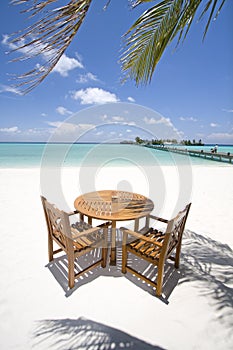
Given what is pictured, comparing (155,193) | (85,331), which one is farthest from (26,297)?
(155,193)

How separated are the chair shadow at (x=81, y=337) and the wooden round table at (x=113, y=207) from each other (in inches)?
32.1

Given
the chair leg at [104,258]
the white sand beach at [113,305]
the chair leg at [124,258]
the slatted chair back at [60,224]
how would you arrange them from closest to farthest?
the white sand beach at [113,305], the slatted chair back at [60,224], the chair leg at [124,258], the chair leg at [104,258]

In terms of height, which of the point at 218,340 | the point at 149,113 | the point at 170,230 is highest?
the point at 149,113

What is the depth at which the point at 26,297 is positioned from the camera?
72.7 inches

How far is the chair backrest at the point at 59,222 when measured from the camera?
1713 mm

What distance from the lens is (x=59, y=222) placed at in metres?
1.98

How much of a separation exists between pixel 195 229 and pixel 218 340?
2.07 metres

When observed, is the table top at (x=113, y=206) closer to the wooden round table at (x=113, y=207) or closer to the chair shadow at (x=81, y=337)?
the wooden round table at (x=113, y=207)

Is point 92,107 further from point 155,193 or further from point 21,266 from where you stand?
point 155,193

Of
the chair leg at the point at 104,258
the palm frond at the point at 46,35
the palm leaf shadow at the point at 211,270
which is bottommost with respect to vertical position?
the palm leaf shadow at the point at 211,270

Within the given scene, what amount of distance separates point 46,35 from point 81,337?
2397 mm

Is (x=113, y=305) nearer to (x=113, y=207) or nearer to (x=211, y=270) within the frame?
(x=113, y=207)

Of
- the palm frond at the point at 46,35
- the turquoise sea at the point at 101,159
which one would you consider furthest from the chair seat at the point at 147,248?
the turquoise sea at the point at 101,159

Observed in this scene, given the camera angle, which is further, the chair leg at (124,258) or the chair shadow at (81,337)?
the chair leg at (124,258)
